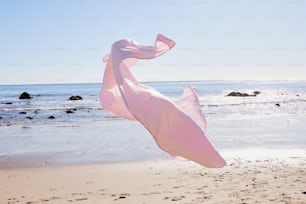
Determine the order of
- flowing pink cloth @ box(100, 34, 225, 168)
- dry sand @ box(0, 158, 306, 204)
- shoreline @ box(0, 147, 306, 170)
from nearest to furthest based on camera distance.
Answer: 1. flowing pink cloth @ box(100, 34, 225, 168)
2. dry sand @ box(0, 158, 306, 204)
3. shoreline @ box(0, 147, 306, 170)

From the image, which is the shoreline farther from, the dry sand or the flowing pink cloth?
the flowing pink cloth

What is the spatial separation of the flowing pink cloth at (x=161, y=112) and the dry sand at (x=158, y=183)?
3.99 metres

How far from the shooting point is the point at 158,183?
9.66 m

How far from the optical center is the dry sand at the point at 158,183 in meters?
8.39

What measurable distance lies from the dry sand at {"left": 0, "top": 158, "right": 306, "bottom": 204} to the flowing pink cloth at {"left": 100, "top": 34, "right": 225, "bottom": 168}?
399 cm

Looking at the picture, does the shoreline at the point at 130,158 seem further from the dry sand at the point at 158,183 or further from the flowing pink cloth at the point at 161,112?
the flowing pink cloth at the point at 161,112

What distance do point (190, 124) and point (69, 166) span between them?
8410mm

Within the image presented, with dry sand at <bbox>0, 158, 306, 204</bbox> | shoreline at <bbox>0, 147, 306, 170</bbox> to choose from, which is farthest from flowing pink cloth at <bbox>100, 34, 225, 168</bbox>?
shoreline at <bbox>0, 147, 306, 170</bbox>

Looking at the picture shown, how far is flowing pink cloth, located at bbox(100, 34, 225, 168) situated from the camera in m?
4.18

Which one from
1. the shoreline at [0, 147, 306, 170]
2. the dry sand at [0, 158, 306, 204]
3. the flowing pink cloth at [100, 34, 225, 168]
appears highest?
the flowing pink cloth at [100, 34, 225, 168]

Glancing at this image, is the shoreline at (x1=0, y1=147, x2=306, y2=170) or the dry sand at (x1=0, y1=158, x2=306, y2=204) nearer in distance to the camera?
the dry sand at (x1=0, y1=158, x2=306, y2=204)

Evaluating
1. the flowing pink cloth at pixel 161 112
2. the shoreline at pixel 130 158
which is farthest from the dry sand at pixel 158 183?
the flowing pink cloth at pixel 161 112

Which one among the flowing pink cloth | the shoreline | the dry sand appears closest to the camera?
Answer: the flowing pink cloth

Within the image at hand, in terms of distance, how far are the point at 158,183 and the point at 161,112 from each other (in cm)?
567
